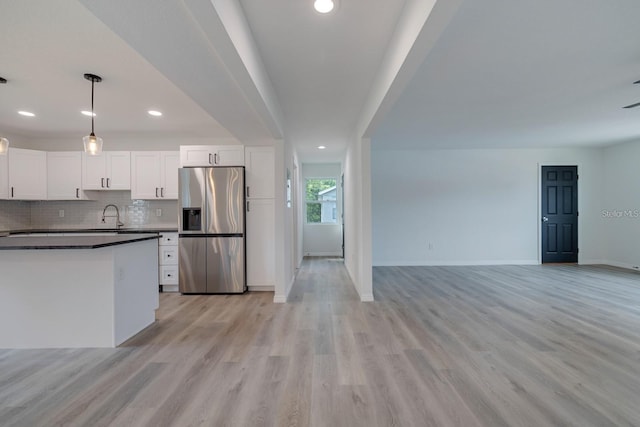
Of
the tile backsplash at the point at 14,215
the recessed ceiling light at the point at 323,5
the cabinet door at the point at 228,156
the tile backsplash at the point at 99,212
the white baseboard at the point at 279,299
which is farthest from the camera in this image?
the tile backsplash at the point at 99,212

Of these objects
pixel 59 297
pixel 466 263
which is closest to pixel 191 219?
pixel 59 297

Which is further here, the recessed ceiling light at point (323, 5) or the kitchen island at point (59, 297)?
the kitchen island at point (59, 297)

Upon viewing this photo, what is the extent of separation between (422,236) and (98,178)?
599cm

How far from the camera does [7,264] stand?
7.80 ft

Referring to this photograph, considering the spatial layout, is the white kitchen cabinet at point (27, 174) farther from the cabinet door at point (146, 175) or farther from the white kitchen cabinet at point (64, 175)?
the cabinet door at point (146, 175)

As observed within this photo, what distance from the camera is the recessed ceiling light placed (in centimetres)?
175

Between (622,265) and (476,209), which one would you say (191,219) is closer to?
(476,209)

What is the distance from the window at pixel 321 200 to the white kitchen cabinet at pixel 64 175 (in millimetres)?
4774

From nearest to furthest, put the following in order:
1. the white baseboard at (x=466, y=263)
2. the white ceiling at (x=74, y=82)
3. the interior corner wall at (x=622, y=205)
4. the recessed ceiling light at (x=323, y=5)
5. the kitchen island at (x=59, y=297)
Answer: the recessed ceiling light at (x=323, y=5)
the white ceiling at (x=74, y=82)
the kitchen island at (x=59, y=297)
the interior corner wall at (x=622, y=205)
the white baseboard at (x=466, y=263)

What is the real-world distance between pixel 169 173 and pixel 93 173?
3.90 feet

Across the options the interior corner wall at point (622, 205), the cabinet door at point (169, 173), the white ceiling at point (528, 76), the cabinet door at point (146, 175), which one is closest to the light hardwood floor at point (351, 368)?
the cabinet door at point (169, 173)

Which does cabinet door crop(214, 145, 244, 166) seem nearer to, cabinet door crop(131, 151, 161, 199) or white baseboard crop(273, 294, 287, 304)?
cabinet door crop(131, 151, 161, 199)

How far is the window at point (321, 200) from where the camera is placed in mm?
7742

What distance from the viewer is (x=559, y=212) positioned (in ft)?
19.7
